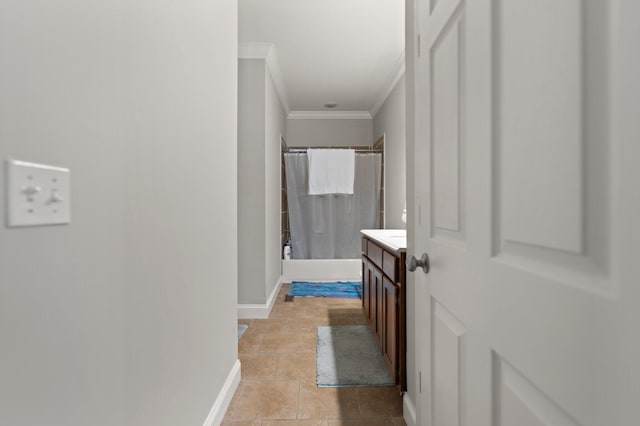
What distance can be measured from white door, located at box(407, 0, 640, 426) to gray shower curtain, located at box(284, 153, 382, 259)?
157 inches

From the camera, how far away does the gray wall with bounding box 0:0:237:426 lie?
0.61m

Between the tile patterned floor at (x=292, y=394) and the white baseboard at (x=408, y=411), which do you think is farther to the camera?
the tile patterned floor at (x=292, y=394)

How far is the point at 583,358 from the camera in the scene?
0.45 metres

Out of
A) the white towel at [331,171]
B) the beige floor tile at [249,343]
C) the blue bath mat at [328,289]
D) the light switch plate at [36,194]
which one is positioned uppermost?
the white towel at [331,171]

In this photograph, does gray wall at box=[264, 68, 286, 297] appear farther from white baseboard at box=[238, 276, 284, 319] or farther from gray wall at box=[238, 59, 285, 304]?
white baseboard at box=[238, 276, 284, 319]

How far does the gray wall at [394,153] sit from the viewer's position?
3.95 meters

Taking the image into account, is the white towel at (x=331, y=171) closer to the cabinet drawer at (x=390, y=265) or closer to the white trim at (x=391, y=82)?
the white trim at (x=391, y=82)

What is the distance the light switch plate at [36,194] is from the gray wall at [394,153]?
3450 mm

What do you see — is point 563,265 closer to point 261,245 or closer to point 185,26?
point 185,26

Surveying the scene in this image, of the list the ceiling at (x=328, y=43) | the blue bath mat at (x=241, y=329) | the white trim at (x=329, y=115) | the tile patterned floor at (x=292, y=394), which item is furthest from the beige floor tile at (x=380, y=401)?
the white trim at (x=329, y=115)

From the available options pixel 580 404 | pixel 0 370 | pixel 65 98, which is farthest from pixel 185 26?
pixel 580 404

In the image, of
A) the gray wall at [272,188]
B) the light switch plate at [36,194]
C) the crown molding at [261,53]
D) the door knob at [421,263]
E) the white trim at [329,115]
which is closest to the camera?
the light switch plate at [36,194]

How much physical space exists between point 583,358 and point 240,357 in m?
2.39

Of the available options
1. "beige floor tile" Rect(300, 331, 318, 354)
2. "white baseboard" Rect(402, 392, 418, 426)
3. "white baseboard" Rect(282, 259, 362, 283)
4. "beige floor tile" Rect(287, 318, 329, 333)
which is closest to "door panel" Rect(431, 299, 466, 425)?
"white baseboard" Rect(402, 392, 418, 426)
